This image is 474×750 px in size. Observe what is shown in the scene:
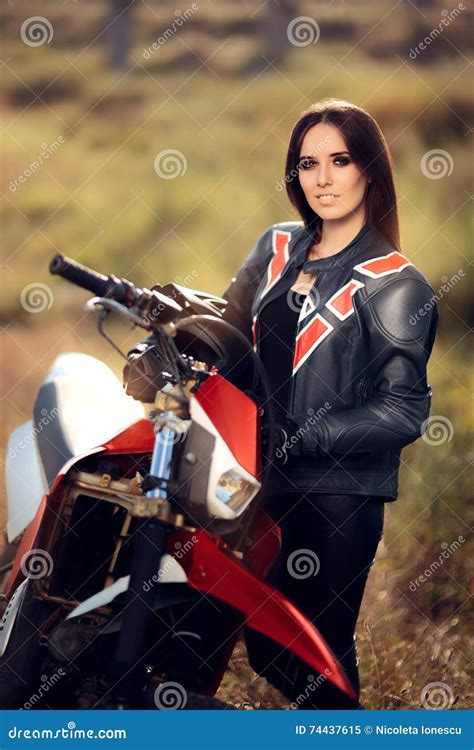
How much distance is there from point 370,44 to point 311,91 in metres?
Result: 0.58

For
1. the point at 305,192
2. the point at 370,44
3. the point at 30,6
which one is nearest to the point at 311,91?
the point at 370,44

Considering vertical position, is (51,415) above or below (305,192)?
below

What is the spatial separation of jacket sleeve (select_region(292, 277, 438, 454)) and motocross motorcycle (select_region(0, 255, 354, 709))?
9.9 inches

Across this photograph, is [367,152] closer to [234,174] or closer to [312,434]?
[312,434]

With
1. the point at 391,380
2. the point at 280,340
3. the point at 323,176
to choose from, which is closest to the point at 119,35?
the point at 323,176

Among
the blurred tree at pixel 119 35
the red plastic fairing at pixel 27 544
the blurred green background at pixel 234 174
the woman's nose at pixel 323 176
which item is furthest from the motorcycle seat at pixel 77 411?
the blurred tree at pixel 119 35

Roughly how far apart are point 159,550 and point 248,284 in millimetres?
1047

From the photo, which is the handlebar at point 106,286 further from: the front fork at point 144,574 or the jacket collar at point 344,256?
the jacket collar at point 344,256

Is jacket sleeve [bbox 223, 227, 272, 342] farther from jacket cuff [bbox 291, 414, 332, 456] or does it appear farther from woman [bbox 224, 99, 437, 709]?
jacket cuff [bbox 291, 414, 332, 456]

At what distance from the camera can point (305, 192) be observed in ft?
9.89

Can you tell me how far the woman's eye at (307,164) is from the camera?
297cm

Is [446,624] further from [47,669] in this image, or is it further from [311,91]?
[311,91]

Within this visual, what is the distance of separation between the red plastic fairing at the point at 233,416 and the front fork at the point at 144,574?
80 millimetres

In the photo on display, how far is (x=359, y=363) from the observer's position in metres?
2.87
